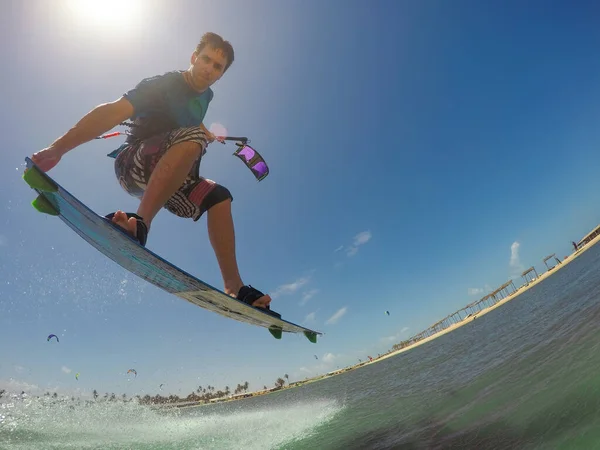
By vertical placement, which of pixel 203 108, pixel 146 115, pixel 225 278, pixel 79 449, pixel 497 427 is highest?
pixel 203 108

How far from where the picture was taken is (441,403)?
773cm

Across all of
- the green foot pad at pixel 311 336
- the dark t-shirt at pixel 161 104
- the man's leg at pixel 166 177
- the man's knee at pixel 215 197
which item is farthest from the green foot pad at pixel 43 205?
the green foot pad at pixel 311 336

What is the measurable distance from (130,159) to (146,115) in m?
0.61

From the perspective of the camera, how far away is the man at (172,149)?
9.81 feet

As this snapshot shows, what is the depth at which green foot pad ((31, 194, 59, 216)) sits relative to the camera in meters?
3.00

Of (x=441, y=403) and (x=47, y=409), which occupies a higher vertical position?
(x=47, y=409)

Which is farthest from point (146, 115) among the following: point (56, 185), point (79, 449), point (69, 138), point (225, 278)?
point (79, 449)

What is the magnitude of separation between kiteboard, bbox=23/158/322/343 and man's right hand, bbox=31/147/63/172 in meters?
0.10

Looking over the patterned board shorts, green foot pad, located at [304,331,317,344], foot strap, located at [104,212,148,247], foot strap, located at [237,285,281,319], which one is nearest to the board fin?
green foot pad, located at [304,331,317,344]

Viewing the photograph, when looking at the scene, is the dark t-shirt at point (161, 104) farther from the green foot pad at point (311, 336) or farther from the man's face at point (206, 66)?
the green foot pad at point (311, 336)

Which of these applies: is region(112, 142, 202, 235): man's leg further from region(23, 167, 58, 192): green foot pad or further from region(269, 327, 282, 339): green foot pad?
region(269, 327, 282, 339): green foot pad

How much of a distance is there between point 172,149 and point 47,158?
1141 millimetres

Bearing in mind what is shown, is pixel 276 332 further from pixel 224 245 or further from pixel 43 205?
pixel 43 205

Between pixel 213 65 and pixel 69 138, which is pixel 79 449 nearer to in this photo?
pixel 69 138
